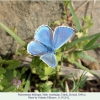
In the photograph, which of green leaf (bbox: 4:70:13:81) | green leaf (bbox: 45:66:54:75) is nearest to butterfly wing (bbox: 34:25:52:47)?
green leaf (bbox: 45:66:54:75)

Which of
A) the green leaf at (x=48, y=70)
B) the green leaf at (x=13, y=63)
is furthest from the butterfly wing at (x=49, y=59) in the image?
the green leaf at (x=13, y=63)

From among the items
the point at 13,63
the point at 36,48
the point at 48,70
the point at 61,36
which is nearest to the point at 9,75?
the point at 13,63

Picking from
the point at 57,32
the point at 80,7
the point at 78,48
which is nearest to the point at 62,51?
the point at 78,48

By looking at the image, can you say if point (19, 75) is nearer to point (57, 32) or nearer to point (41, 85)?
point (41, 85)

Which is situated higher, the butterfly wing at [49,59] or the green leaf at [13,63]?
the butterfly wing at [49,59]

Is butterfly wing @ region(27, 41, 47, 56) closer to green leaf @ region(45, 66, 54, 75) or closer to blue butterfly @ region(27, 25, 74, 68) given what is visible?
blue butterfly @ region(27, 25, 74, 68)

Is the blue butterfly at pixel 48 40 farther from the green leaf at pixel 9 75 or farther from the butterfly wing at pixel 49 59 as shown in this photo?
the green leaf at pixel 9 75

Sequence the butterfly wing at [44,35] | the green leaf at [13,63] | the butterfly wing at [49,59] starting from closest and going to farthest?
the butterfly wing at [49,59] < the butterfly wing at [44,35] < the green leaf at [13,63]
